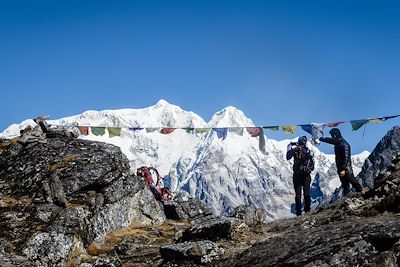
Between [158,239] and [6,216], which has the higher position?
[6,216]

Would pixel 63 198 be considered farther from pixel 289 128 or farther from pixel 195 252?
pixel 289 128

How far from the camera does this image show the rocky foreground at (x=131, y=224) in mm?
13867

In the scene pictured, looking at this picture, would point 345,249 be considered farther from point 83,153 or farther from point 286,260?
point 83,153

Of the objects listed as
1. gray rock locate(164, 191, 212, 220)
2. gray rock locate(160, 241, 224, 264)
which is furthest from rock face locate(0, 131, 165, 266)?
gray rock locate(160, 241, 224, 264)

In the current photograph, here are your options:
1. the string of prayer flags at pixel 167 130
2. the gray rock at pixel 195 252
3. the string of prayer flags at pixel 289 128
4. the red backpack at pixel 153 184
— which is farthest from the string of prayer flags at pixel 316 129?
the gray rock at pixel 195 252

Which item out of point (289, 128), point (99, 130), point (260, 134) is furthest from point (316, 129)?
point (99, 130)

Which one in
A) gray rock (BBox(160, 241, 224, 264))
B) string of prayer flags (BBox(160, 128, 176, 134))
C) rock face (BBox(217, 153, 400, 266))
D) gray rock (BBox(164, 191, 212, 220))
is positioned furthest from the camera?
string of prayer flags (BBox(160, 128, 176, 134))

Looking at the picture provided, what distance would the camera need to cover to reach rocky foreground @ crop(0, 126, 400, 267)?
1387 centimetres

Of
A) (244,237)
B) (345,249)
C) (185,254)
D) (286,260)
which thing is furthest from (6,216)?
(345,249)

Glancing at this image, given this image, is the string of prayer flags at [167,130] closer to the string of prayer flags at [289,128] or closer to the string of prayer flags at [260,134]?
the string of prayer flags at [260,134]

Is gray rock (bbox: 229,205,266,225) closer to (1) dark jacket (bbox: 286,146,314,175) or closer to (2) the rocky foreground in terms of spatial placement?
(2) the rocky foreground

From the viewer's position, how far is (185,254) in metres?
16.8

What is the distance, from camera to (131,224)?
22891 mm

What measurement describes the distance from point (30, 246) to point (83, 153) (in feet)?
23.6
